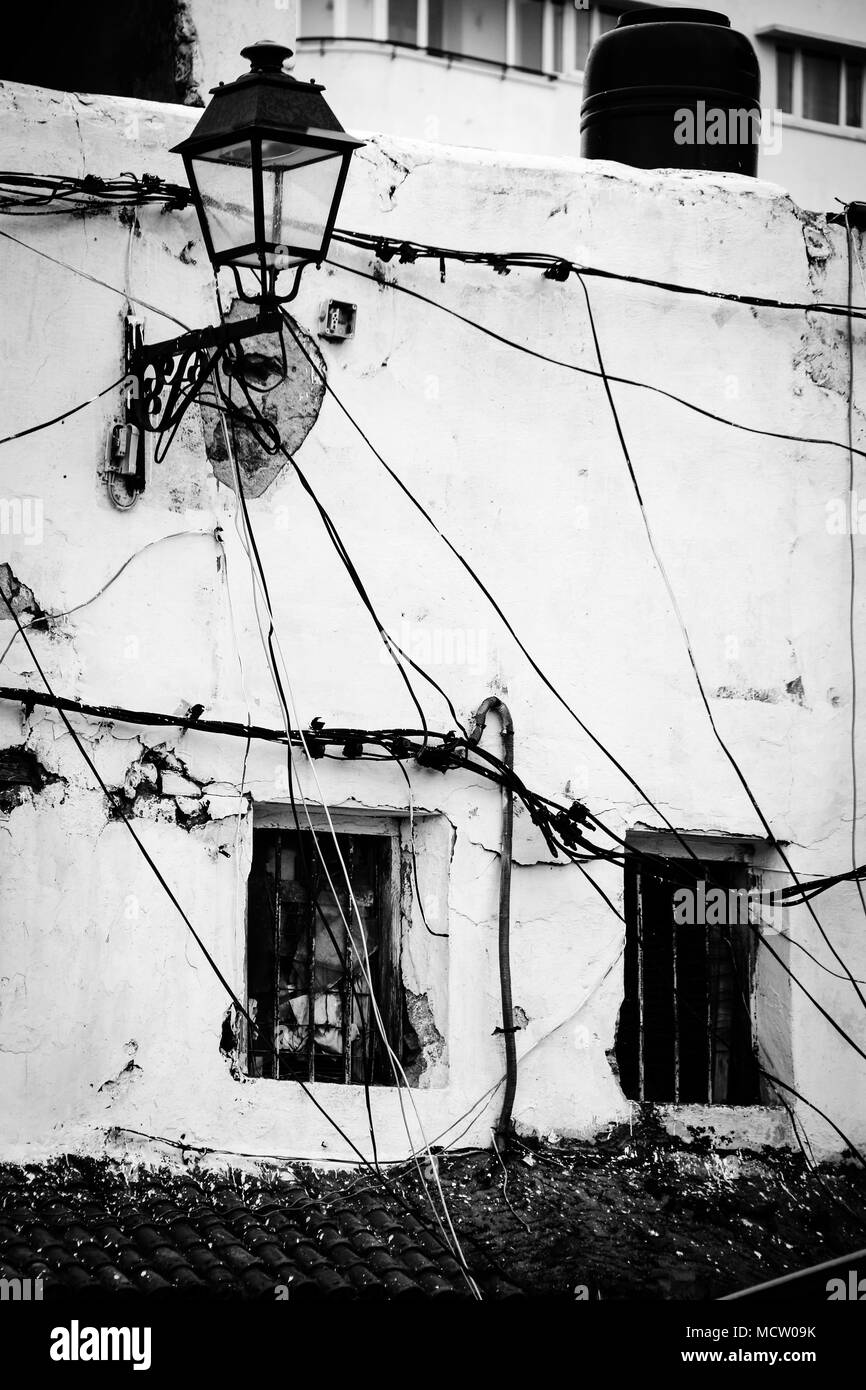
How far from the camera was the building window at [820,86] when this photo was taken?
739 inches

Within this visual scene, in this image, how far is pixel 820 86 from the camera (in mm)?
18969

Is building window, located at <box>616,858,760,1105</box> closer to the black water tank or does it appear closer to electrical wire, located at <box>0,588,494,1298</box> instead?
electrical wire, located at <box>0,588,494,1298</box>

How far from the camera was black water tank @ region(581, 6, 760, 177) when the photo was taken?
9.27 m

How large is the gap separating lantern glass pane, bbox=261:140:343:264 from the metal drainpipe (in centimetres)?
235

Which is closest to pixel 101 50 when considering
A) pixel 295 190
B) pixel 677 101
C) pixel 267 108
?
pixel 677 101

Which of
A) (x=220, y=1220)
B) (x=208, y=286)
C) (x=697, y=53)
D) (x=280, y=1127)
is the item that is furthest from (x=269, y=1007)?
(x=697, y=53)

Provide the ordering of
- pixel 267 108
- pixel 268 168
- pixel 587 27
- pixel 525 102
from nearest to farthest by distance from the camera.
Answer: pixel 267 108
pixel 268 168
pixel 525 102
pixel 587 27

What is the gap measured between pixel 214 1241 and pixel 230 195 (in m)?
3.80

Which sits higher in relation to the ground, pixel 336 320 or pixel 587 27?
pixel 587 27

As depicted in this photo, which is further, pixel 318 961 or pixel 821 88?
pixel 821 88

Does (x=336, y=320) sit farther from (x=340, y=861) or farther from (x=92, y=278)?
(x=340, y=861)

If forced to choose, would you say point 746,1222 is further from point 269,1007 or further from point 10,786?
point 10,786

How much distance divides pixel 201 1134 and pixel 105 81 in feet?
20.9

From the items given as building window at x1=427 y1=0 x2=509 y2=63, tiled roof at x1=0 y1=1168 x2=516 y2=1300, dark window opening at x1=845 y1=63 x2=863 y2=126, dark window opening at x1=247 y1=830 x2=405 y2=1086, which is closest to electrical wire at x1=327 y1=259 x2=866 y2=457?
dark window opening at x1=247 y1=830 x2=405 y2=1086
